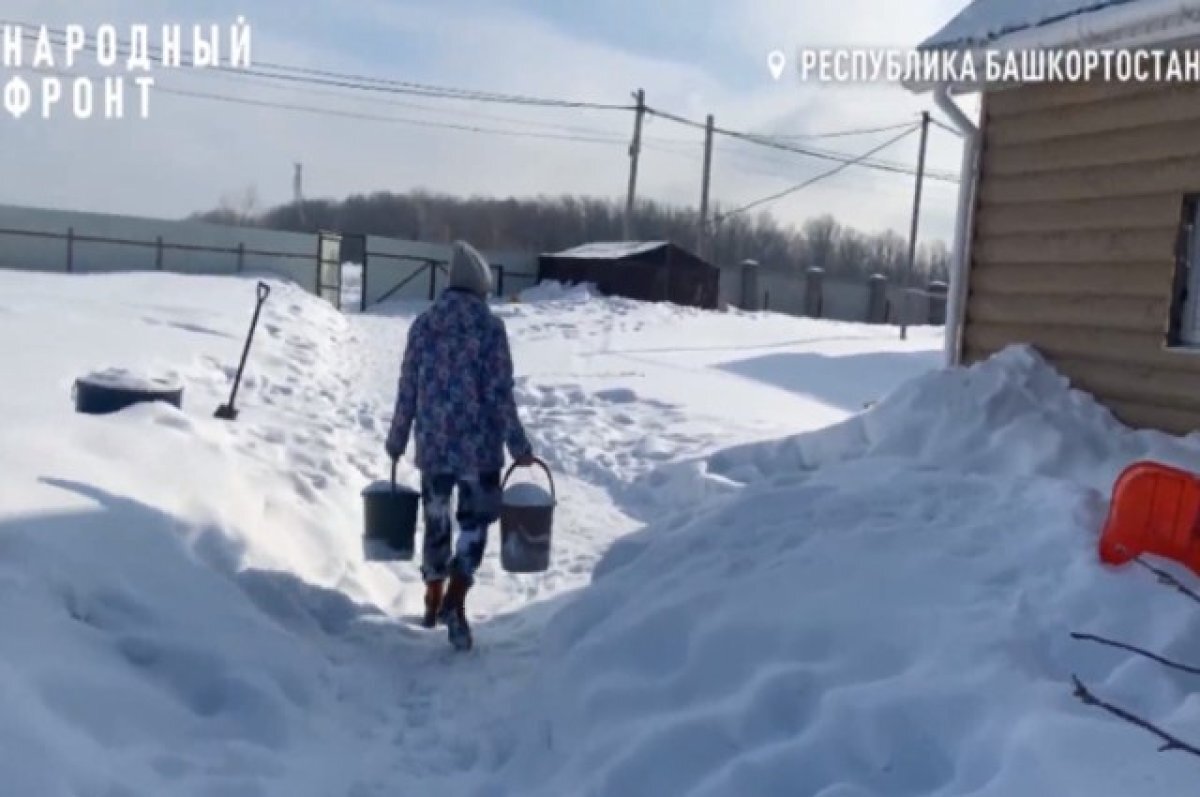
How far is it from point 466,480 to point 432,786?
1.69m

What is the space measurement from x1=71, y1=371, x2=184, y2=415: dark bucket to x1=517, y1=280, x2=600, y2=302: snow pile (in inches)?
916

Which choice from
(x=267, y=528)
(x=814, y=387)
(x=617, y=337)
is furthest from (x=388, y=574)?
(x=617, y=337)

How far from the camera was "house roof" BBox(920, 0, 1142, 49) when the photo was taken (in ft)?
21.5

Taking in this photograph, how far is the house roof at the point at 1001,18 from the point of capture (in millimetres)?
6562

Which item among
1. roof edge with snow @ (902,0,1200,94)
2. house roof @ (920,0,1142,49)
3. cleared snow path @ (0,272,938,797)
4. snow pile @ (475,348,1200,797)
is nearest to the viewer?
snow pile @ (475,348,1200,797)

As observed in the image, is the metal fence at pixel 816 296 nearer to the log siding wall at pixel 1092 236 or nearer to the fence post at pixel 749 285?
the fence post at pixel 749 285

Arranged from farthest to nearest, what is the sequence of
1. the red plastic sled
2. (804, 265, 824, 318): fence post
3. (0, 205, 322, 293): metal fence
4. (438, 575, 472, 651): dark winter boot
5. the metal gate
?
(804, 265, 824, 318): fence post → the metal gate → (0, 205, 322, 293): metal fence → (438, 575, 472, 651): dark winter boot → the red plastic sled

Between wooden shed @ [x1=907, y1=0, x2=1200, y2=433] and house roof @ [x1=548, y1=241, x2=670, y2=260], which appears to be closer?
wooden shed @ [x1=907, y1=0, x2=1200, y2=433]

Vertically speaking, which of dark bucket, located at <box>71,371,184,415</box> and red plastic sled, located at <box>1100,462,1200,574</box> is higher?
red plastic sled, located at <box>1100,462,1200,574</box>

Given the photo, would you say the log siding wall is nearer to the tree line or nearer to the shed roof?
the shed roof

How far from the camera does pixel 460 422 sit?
5199 millimetres

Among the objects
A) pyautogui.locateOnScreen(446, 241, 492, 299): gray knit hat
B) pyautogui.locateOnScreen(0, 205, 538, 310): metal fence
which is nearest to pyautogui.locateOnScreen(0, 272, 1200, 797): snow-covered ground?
pyautogui.locateOnScreen(446, 241, 492, 299): gray knit hat

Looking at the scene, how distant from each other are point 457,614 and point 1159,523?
9.24ft

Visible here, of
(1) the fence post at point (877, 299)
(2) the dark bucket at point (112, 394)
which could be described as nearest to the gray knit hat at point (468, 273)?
(2) the dark bucket at point (112, 394)
